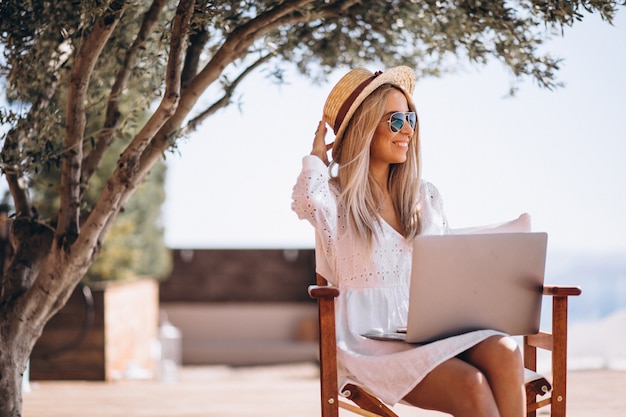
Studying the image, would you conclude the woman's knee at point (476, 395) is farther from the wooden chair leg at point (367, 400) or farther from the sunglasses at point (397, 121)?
the sunglasses at point (397, 121)

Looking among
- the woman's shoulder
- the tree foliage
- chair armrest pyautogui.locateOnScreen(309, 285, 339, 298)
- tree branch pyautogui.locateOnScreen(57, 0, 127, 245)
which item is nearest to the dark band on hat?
the woman's shoulder

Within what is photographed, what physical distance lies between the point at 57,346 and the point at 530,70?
5.13 m

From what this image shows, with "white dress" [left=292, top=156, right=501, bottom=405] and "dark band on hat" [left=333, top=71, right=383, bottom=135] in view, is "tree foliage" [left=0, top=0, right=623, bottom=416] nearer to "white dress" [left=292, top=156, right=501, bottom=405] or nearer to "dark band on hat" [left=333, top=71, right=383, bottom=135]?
"dark band on hat" [left=333, top=71, right=383, bottom=135]

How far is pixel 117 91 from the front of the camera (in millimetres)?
3299

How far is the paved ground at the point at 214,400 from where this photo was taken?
4.39m

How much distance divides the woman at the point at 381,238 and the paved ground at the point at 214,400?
1.92 m

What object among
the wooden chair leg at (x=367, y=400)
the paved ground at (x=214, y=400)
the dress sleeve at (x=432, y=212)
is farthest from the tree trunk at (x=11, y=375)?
the dress sleeve at (x=432, y=212)

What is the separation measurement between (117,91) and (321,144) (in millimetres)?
1073

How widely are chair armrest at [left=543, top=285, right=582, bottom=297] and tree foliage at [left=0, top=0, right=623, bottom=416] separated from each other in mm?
1041

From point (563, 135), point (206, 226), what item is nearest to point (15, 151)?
point (563, 135)

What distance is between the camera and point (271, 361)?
14.1 meters

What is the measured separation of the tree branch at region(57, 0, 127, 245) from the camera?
9.00ft

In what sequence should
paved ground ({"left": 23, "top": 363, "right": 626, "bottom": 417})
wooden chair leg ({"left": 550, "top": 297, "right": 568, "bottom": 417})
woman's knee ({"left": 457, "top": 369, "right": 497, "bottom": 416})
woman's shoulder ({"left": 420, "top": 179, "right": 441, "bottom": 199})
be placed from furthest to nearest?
paved ground ({"left": 23, "top": 363, "right": 626, "bottom": 417})
woman's shoulder ({"left": 420, "top": 179, "right": 441, "bottom": 199})
wooden chair leg ({"left": 550, "top": 297, "right": 568, "bottom": 417})
woman's knee ({"left": 457, "top": 369, "right": 497, "bottom": 416})

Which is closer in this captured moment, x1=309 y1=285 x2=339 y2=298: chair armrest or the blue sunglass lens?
x1=309 y1=285 x2=339 y2=298: chair armrest
